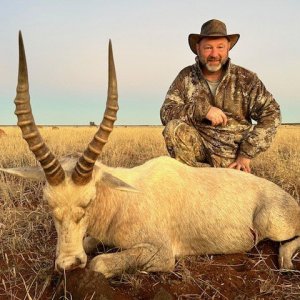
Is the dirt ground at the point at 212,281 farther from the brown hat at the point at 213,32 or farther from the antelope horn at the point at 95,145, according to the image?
the brown hat at the point at 213,32

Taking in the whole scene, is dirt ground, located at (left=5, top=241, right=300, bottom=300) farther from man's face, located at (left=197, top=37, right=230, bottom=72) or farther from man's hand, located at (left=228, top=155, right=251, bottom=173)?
man's face, located at (left=197, top=37, right=230, bottom=72)

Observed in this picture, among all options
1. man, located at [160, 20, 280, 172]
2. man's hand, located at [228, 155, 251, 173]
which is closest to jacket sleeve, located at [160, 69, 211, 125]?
man, located at [160, 20, 280, 172]

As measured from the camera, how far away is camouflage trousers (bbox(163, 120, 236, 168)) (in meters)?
6.64

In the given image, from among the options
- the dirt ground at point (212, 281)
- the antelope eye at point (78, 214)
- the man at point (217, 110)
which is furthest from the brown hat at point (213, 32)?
the antelope eye at point (78, 214)

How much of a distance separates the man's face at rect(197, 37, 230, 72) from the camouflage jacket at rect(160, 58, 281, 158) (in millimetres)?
145

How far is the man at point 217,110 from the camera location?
652 cm

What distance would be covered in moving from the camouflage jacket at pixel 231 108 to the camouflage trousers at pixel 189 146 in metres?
0.09

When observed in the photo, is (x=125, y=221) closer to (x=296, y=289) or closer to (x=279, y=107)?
(x=296, y=289)

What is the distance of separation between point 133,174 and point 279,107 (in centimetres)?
311

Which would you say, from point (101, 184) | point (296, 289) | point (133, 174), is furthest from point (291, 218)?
point (101, 184)

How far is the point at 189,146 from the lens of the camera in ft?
22.2

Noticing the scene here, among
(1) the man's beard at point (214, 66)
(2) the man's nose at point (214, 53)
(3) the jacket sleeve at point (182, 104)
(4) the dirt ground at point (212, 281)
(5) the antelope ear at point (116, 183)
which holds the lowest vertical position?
(4) the dirt ground at point (212, 281)

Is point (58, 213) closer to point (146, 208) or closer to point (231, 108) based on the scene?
point (146, 208)

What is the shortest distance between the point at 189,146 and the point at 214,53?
1446mm
